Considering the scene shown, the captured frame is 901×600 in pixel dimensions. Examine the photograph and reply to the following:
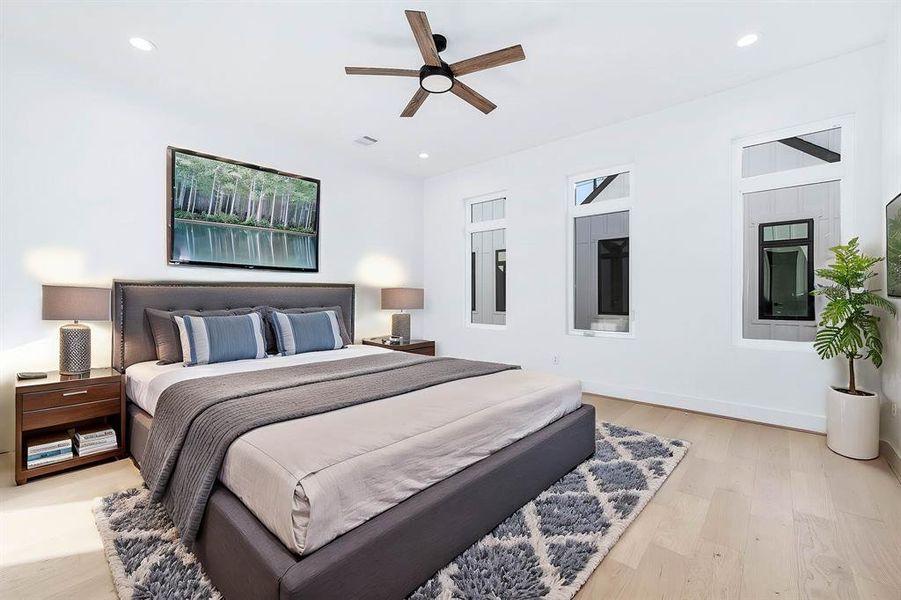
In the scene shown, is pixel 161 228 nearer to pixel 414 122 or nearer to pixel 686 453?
pixel 414 122

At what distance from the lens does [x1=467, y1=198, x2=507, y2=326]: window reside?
17.1 ft

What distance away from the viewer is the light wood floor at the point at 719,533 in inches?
62.4

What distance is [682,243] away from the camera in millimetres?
3748

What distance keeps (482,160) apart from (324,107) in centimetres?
219

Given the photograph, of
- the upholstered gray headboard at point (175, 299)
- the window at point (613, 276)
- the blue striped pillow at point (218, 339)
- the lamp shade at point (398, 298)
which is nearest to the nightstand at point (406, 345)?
the lamp shade at point (398, 298)

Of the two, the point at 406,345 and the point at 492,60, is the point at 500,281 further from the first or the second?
the point at 492,60

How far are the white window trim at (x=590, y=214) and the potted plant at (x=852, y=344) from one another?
1481 mm

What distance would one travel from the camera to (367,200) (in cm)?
514

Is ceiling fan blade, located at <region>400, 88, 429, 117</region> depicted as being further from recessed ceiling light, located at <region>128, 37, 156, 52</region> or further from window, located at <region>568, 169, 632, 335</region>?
window, located at <region>568, 169, 632, 335</region>

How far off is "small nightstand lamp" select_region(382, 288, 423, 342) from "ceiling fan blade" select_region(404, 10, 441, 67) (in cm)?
289

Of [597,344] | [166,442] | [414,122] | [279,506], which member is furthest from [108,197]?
[597,344]

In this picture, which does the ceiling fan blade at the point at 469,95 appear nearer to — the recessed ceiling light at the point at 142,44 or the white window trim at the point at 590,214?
the white window trim at the point at 590,214

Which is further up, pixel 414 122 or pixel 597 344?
pixel 414 122

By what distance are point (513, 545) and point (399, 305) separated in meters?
3.50
